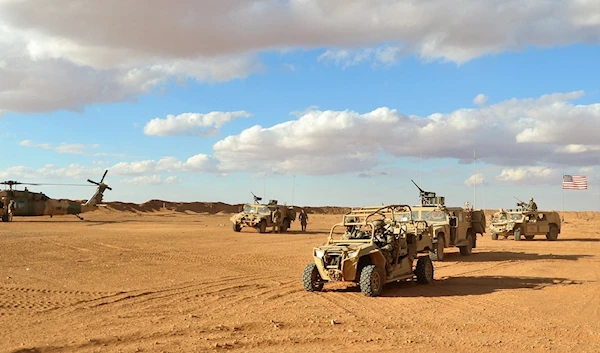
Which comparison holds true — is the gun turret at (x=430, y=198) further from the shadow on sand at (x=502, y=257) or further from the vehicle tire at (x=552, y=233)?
the vehicle tire at (x=552, y=233)

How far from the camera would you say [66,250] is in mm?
19422

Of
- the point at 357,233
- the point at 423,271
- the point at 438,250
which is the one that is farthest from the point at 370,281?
the point at 438,250

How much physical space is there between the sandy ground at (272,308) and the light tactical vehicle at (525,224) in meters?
10.7

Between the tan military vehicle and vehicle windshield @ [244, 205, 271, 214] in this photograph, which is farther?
vehicle windshield @ [244, 205, 271, 214]

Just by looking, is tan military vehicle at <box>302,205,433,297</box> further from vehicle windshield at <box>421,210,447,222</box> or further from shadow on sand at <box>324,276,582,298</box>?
vehicle windshield at <box>421,210,447,222</box>

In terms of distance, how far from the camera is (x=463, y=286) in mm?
12641

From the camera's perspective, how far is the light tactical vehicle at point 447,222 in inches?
714

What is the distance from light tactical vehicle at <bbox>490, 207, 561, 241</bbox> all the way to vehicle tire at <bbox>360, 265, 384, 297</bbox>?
62.3 feet

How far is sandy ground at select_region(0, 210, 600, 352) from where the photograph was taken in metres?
7.42

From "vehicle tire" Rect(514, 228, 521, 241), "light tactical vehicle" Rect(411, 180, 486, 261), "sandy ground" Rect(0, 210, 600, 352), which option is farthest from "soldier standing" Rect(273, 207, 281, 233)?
"sandy ground" Rect(0, 210, 600, 352)

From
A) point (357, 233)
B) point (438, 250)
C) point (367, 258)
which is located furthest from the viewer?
point (438, 250)

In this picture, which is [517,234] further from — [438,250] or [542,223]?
[438,250]

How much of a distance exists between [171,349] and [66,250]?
13947 millimetres

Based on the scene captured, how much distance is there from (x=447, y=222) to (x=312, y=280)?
8652mm
